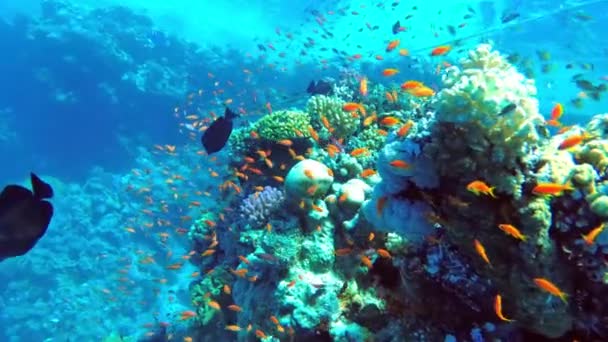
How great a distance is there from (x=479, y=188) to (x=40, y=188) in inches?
126

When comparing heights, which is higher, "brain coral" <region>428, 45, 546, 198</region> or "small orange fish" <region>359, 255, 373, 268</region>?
"brain coral" <region>428, 45, 546, 198</region>

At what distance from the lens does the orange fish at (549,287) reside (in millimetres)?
2861

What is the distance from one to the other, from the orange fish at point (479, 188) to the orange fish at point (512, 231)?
253 millimetres

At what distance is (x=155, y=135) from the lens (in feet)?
75.0

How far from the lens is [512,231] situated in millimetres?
2957

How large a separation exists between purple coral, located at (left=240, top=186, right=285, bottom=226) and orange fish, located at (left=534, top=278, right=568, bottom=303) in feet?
12.7

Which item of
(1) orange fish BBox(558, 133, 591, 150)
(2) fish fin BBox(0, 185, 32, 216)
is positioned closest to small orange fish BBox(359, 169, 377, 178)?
(1) orange fish BBox(558, 133, 591, 150)

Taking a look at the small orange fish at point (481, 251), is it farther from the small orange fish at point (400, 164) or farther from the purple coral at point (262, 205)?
the purple coral at point (262, 205)

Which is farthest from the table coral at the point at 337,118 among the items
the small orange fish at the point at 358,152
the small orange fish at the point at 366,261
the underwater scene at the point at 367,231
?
the small orange fish at the point at 366,261

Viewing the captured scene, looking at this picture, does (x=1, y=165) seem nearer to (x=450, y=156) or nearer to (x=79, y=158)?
(x=79, y=158)

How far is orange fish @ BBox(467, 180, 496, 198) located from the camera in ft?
9.75

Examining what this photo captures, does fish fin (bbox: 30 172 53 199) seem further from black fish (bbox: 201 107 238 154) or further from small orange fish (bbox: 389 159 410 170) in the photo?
black fish (bbox: 201 107 238 154)

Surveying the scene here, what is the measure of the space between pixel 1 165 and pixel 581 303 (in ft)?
92.6

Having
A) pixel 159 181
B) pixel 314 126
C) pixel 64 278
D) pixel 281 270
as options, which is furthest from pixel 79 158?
pixel 281 270
